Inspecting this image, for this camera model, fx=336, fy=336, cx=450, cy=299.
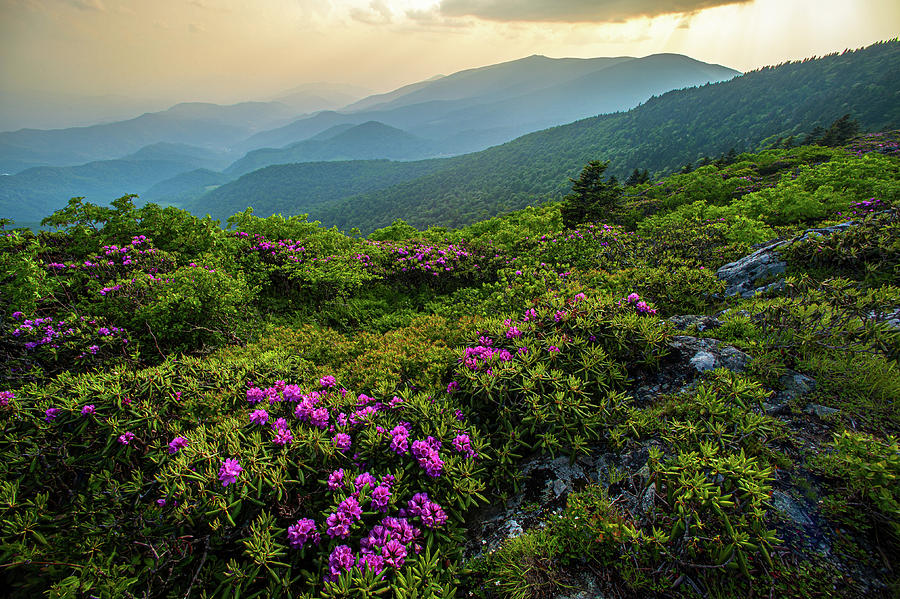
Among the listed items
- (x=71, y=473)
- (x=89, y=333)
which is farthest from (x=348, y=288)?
(x=71, y=473)

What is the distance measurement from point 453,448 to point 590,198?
18325 millimetres

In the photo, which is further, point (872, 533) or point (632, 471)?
point (632, 471)

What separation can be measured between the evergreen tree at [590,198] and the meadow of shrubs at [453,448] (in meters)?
13.3

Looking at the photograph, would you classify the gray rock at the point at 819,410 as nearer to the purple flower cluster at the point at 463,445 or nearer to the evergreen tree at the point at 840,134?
the purple flower cluster at the point at 463,445

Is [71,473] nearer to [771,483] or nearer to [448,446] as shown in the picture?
[448,446]

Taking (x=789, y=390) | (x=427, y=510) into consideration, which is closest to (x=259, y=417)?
(x=427, y=510)

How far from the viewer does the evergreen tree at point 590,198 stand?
18.1 metres

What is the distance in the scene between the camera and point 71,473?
3164 mm

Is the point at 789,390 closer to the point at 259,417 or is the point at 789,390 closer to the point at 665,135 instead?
the point at 259,417

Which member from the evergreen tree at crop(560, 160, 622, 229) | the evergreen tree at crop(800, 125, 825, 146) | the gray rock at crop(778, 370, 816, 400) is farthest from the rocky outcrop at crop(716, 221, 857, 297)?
the evergreen tree at crop(800, 125, 825, 146)

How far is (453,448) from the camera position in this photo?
10.4ft

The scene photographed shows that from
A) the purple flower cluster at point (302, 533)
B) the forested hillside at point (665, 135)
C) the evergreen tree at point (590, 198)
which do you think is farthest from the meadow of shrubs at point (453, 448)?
the forested hillside at point (665, 135)

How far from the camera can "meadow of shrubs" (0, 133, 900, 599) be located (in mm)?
2209

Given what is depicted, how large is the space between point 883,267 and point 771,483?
4.43 metres
